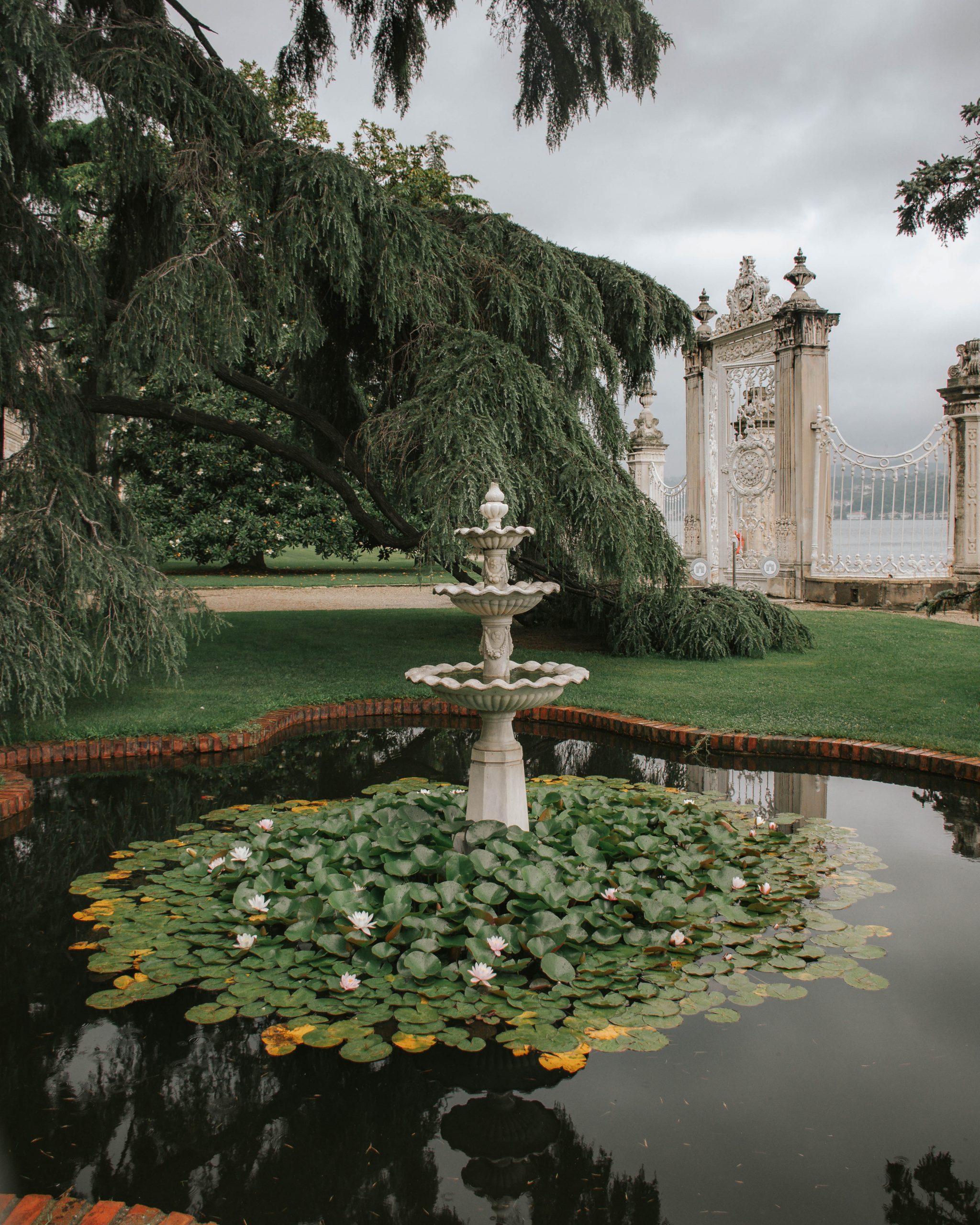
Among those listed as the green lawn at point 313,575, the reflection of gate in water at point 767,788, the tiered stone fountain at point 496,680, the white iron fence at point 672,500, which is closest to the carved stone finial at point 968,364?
the white iron fence at point 672,500

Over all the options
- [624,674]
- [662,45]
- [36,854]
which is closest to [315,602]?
[624,674]

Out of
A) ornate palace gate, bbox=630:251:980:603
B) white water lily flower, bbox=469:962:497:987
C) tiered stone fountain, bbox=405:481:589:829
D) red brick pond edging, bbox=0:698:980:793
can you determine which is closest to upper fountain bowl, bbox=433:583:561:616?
tiered stone fountain, bbox=405:481:589:829

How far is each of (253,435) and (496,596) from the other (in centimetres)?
556

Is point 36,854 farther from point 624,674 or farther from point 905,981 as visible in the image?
point 624,674

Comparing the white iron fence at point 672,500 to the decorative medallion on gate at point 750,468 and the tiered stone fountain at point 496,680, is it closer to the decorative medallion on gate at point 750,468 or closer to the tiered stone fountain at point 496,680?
the decorative medallion on gate at point 750,468

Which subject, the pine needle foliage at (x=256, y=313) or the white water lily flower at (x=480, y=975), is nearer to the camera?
the white water lily flower at (x=480, y=975)

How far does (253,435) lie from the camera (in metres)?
8.62

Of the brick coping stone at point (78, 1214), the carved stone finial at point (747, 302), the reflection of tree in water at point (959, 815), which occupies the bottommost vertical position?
the reflection of tree in water at point (959, 815)

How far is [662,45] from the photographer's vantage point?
7.39 m

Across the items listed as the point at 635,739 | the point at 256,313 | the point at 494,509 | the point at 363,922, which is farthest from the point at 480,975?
→ the point at 256,313

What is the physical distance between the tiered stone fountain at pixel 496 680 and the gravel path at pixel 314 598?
33.0ft

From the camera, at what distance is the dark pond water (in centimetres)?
214

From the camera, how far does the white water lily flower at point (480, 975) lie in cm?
301

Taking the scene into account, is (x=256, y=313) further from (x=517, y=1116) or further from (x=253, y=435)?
(x=517, y=1116)
